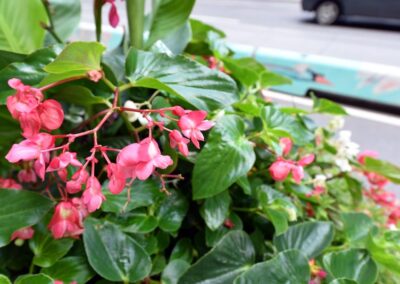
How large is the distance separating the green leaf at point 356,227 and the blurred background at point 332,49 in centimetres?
44

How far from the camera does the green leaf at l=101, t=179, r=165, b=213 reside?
15.4 inches

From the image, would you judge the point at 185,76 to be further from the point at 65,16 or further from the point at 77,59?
the point at 65,16

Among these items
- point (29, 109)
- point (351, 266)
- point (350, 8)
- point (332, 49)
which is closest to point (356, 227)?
point (351, 266)

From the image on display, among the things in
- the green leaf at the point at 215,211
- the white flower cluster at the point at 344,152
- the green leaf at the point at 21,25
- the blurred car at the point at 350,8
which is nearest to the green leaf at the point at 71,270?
the green leaf at the point at 215,211

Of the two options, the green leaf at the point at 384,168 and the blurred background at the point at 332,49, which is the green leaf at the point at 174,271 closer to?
the green leaf at the point at 384,168

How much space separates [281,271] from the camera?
373mm

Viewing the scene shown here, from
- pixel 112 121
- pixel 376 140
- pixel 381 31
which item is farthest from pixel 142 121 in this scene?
pixel 381 31

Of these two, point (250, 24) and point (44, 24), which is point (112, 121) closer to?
point (44, 24)

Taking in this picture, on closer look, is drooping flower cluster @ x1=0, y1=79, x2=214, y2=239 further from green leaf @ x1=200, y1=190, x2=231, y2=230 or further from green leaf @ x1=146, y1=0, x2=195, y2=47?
green leaf @ x1=146, y1=0, x2=195, y2=47

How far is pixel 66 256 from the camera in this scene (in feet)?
1.41

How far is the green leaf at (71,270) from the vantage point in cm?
39

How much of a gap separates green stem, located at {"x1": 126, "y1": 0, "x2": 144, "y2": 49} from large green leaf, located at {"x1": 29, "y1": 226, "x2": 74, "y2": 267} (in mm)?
240

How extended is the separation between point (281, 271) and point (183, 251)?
12cm

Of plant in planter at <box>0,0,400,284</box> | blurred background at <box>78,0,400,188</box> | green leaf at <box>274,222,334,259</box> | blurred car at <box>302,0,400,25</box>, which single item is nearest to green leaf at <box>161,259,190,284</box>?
plant in planter at <box>0,0,400,284</box>
